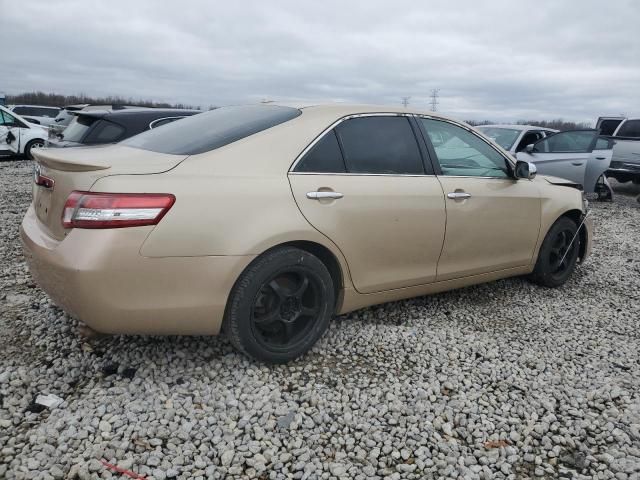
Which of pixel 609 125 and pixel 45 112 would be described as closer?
pixel 609 125

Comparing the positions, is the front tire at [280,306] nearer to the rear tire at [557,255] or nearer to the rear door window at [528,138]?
the rear tire at [557,255]

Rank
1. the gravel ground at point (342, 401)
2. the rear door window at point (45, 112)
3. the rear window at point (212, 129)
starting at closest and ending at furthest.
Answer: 1. the gravel ground at point (342, 401)
2. the rear window at point (212, 129)
3. the rear door window at point (45, 112)

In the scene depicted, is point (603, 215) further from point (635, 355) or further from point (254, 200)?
point (254, 200)

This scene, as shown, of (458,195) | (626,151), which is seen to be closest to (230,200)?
(458,195)

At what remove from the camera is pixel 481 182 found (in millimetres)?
3836

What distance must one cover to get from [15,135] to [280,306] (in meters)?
14.0

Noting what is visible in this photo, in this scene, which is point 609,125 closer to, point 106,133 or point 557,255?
point 557,255

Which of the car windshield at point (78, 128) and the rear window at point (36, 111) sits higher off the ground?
the car windshield at point (78, 128)

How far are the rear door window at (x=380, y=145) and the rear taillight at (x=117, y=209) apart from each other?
1225 mm

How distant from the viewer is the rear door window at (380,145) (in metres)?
3.22

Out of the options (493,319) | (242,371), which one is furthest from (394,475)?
(493,319)

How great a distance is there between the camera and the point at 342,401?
2732 millimetres

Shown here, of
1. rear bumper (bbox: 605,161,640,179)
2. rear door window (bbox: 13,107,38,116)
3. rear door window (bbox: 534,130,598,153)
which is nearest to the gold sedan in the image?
rear door window (bbox: 534,130,598,153)

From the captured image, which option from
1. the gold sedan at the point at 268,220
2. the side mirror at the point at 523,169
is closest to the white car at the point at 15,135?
the gold sedan at the point at 268,220
